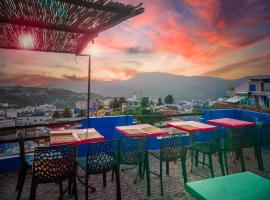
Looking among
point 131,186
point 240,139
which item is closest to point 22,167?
point 131,186

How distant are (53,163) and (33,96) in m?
9.25

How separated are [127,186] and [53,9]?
9.98ft

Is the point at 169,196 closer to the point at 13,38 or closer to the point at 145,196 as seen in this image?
the point at 145,196

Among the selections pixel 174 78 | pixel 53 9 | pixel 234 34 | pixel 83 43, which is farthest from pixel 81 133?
pixel 174 78

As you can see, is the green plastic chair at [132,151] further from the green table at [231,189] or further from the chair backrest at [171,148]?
the green table at [231,189]

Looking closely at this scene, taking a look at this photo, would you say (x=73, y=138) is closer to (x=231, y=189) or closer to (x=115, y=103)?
(x=231, y=189)

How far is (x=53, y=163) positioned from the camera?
2.52 meters

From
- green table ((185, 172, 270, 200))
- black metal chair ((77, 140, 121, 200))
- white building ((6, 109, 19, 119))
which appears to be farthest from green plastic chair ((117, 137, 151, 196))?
white building ((6, 109, 19, 119))

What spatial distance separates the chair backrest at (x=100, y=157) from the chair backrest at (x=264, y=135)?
3260mm

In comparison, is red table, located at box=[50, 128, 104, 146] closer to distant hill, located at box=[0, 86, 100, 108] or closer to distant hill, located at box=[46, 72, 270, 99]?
distant hill, located at box=[0, 86, 100, 108]

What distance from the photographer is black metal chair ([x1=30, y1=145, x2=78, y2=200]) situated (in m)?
2.45

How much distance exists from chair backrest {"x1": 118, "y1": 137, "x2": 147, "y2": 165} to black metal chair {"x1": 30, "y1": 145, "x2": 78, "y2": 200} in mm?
837

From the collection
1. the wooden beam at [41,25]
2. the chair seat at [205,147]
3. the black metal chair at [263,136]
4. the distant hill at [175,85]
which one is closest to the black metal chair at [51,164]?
the wooden beam at [41,25]

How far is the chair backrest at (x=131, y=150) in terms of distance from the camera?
127 inches
